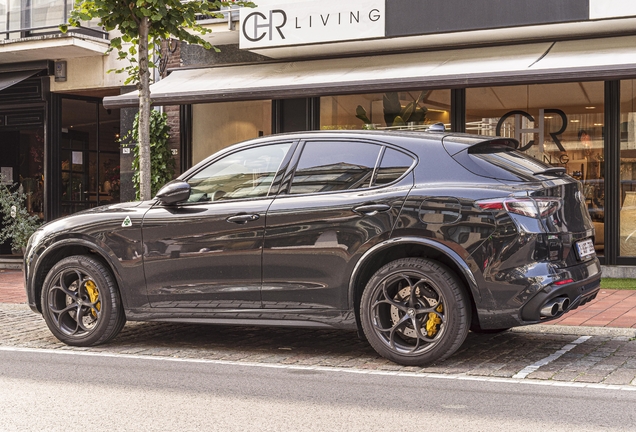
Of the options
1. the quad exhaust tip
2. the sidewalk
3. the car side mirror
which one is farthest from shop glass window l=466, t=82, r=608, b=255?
the car side mirror

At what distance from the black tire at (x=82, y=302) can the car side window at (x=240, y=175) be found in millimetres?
1047

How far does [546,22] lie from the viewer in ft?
38.9

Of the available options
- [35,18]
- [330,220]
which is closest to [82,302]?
[330,220]

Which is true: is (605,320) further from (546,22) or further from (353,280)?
(546,22)

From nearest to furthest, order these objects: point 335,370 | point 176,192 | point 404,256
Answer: point 335,370 < point 404,256 < point 176,192

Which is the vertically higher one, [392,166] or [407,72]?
[407,72]

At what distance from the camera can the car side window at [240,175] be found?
689 cm

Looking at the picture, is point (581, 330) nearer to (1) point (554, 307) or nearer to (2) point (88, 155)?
(1) point (554, 307)

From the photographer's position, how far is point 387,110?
46.0 feet

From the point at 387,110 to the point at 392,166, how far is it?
25.2ft

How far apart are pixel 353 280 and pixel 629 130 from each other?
7.52 meters

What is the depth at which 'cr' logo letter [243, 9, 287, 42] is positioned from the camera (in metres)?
13.5

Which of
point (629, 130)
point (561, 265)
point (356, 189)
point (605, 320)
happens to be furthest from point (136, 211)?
point (629, 130)

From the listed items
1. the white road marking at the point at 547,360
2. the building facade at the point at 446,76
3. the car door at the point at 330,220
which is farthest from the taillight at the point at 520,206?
the building facade at the point at 446,76
